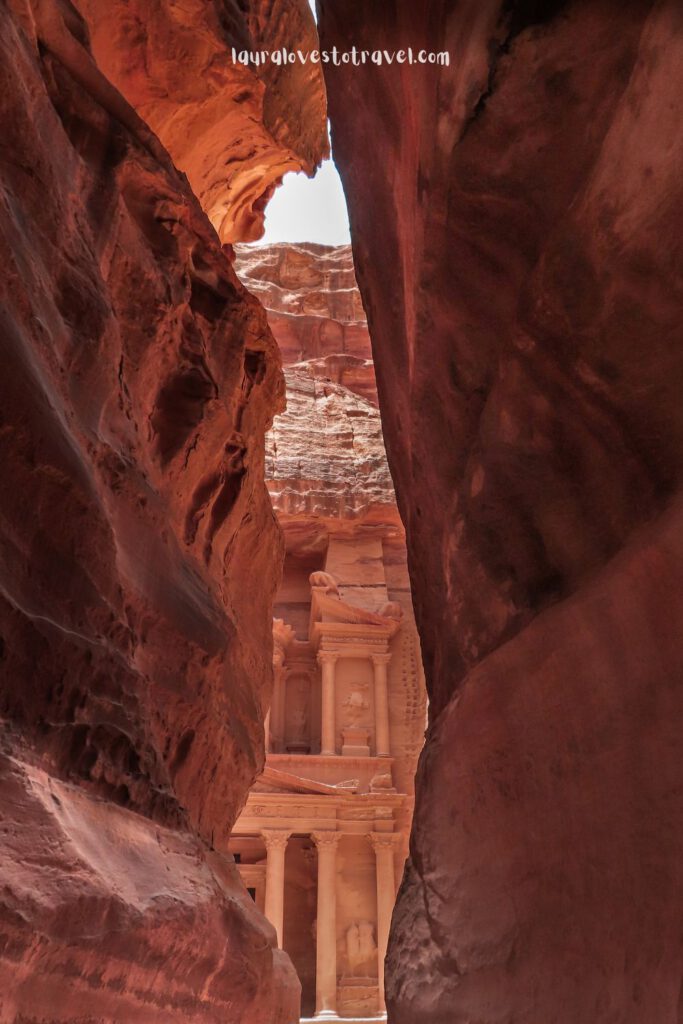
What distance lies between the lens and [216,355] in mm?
6461

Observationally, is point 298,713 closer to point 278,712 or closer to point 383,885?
point 278,712

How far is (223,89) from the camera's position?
9.23m

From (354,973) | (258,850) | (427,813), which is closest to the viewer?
(427,813)

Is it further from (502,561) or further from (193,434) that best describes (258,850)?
(502,561)

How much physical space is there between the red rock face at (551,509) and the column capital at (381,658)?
1962 centimetres

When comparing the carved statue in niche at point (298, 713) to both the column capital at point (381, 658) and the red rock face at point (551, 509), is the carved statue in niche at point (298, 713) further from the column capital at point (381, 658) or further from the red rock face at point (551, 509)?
the red rock face at point (551, 509)

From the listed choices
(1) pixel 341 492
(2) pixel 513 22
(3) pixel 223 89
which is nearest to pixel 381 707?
(1) pixel 341 492

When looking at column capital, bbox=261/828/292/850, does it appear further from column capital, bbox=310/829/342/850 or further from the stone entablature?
column capital, bbox=310/829/342/850

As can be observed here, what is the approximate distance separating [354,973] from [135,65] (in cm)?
1783

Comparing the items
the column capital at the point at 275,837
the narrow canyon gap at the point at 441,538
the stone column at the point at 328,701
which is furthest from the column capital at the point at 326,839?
the narrow canyon gap at the point at 441,538

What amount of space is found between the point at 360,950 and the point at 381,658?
7478 mm

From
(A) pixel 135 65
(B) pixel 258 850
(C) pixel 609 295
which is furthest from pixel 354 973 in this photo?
(C) pixel 609 295

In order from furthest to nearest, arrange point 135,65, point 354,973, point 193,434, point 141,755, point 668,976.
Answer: point 354,973 → point 135,65 → point 193,434 → point 141,755 → point 668,976

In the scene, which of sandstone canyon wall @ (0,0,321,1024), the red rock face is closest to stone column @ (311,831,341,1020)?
sandstone canyon wall @ (0,0,321,1024)
